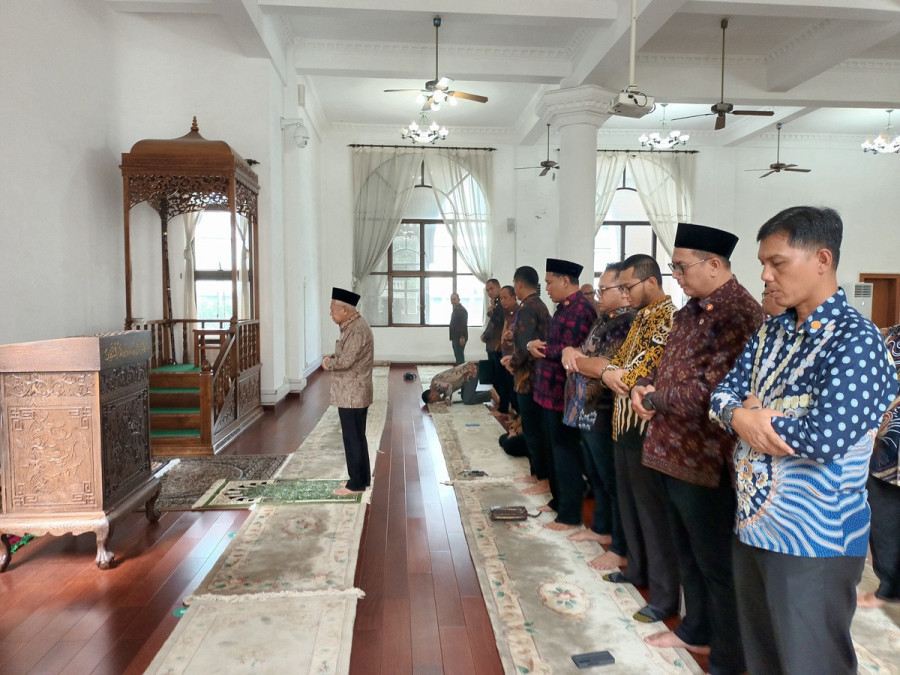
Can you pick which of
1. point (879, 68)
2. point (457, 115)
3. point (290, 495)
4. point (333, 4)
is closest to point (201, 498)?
point (290, 495)

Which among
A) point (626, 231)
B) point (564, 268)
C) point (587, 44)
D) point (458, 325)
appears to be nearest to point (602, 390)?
point (564, 268)

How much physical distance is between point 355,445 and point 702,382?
9.23 feet

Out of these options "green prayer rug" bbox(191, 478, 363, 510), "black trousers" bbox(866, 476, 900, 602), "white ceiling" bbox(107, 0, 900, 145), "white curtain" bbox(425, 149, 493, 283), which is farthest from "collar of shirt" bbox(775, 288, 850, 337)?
"white curtain" bbox(425, 149, 493, 283)

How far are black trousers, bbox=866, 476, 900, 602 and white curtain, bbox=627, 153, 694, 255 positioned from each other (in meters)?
10.4

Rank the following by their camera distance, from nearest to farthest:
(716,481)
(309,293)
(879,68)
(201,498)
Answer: (716,481), (201,498), (879,68), (309,293)

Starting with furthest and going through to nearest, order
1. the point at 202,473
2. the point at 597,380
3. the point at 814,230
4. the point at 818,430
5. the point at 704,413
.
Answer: the point at 202,473
the point at 597,380
the point at 704,413
the point at 814,230
the point at 818,430

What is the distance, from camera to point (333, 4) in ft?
19.9

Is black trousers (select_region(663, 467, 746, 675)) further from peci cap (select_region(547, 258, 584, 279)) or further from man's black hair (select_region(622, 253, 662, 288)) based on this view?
peci cap (select_region(547, 258, 584, 279))

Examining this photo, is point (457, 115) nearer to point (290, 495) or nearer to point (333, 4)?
point (333, 4)

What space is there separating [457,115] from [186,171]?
21.3 feet

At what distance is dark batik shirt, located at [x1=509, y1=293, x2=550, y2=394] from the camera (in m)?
4.02

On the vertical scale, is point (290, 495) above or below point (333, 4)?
below

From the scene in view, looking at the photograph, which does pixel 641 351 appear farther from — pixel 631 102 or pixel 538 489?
pixel 631 102

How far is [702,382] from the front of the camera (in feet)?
6.52
